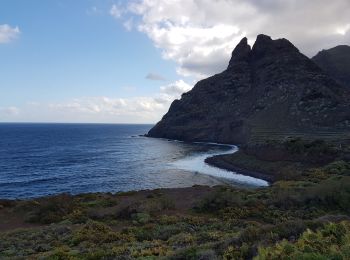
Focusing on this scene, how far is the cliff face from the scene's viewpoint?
137 meters

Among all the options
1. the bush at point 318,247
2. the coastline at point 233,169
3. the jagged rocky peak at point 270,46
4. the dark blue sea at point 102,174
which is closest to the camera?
the bush at point 318,247

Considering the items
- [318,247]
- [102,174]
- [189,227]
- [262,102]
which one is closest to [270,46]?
[262,102]

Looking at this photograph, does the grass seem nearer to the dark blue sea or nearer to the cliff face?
the dark blue sea

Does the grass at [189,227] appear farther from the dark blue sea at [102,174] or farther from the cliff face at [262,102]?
the cliff face at [262,102]

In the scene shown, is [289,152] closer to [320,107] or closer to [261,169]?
[261,169]

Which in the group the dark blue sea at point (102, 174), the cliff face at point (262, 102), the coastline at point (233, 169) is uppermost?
the cliff face at point (262, 102)

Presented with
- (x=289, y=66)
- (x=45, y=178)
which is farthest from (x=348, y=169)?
(x=289, y=66)

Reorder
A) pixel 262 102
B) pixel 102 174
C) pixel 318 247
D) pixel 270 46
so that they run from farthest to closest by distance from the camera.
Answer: pixel 270 46, pixel 262 102, pixel 102 174, pixel 318 247

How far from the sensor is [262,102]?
163 metres

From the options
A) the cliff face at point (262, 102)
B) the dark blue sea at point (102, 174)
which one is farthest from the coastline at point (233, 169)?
the cliff face at point (262, 102)

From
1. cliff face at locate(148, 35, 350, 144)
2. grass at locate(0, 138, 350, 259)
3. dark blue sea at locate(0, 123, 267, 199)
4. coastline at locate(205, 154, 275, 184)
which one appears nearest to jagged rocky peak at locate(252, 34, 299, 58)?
cliff face at locate(148, 35, 350, 144)

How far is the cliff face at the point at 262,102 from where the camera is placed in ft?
450

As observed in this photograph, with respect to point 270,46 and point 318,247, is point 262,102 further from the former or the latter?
point 318,247

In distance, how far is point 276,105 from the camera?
15588 centimetres
